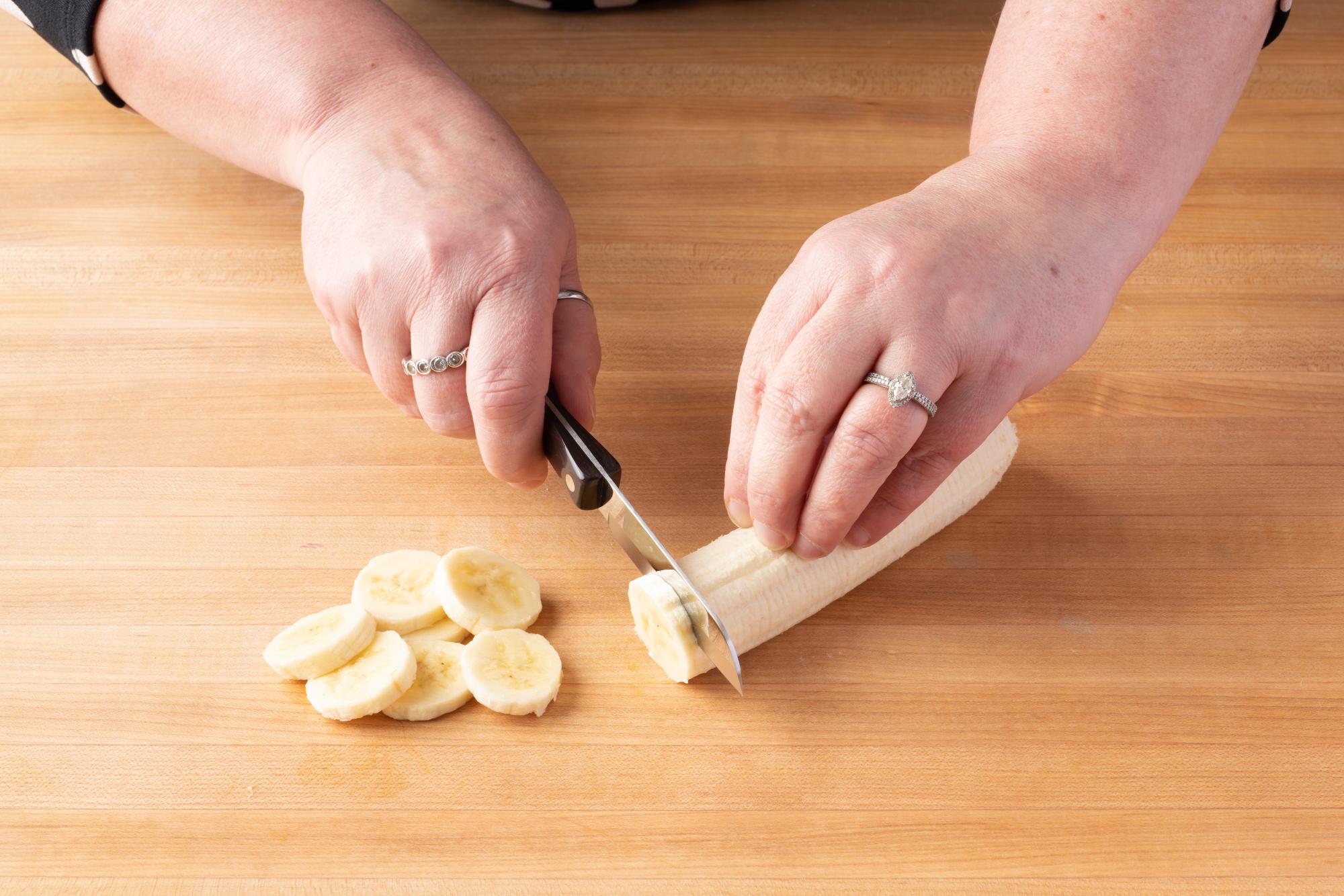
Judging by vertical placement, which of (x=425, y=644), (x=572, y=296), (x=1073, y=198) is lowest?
(x=425, y=644)

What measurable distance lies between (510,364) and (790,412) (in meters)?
0.35

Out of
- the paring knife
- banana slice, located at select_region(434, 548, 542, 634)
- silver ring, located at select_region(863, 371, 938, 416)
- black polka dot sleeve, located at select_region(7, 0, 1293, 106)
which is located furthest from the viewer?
black polka dot sleeve, located at select_region(7, 0, 1293, 106)

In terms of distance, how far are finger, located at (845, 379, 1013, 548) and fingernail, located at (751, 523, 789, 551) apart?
3.2 inches

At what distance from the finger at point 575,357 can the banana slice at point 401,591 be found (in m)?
0.28

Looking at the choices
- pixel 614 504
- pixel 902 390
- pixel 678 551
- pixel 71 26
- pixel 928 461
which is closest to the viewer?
pixel 902 390

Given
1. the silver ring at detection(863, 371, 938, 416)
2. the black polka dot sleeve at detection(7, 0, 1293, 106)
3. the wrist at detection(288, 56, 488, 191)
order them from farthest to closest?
the black polka dot sleeve at detection(7, 0, 1293, 106) → the wrist at detection(288, 56, 488, 191) → the silver ring at detection(863, 371, 938, 416)

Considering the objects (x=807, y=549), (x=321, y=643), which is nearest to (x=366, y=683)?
(x=321, y=643)

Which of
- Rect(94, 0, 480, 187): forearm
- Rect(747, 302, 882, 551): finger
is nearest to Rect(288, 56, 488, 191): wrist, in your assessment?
Rect(94, 0, 480, 187): forearm

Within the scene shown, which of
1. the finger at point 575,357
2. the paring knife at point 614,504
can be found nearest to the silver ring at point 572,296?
the finger at point 575,357

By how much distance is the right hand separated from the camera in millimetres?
1355

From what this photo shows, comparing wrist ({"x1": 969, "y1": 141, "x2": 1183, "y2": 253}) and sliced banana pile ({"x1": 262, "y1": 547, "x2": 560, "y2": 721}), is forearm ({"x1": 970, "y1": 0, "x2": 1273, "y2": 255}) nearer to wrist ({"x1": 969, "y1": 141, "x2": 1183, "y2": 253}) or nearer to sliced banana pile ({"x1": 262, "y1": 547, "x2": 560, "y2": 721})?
wrist ({"x1": 969, "y1": 141, "x2": 1183, "y2": 253})

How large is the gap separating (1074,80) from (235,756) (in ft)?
4.37

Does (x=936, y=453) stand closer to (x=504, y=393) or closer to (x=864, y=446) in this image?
(x=864, y=446)

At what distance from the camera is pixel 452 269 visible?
135 cm
